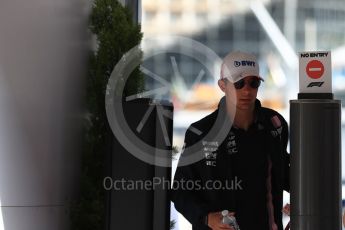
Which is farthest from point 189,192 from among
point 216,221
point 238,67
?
point 238,67

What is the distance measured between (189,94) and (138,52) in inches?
29.8

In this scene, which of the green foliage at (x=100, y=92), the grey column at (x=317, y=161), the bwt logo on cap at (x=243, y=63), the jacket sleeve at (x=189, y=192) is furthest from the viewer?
the green foliage at (x=100, y=92)

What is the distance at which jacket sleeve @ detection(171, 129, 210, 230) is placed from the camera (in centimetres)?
297

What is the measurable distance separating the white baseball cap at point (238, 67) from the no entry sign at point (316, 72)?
30 cm

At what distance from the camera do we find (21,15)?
2.74 metres

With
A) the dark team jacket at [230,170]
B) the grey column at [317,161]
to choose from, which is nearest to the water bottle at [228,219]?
the dark team jacket at [230,170]

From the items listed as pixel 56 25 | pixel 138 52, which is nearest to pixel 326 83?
pixel 138 52

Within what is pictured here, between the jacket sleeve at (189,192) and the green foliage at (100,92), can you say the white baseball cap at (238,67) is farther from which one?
the green foliage at (100,92)

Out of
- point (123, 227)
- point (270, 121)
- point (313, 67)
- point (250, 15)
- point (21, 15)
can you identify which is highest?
point (250, 15)

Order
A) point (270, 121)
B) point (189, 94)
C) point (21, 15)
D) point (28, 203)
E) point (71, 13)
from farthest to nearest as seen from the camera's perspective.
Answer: point (189, 94), point (71, 13), point (270, 121), point (28, 203), point (21, 15)

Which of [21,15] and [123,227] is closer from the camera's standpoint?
[21,15]

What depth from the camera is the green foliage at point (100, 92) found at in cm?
344

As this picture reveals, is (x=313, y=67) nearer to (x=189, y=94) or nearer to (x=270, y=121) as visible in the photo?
(x=270, y=121)

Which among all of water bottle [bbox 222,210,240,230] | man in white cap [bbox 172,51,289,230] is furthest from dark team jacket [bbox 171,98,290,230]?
water bottle [bbox 222,210,240,230]
